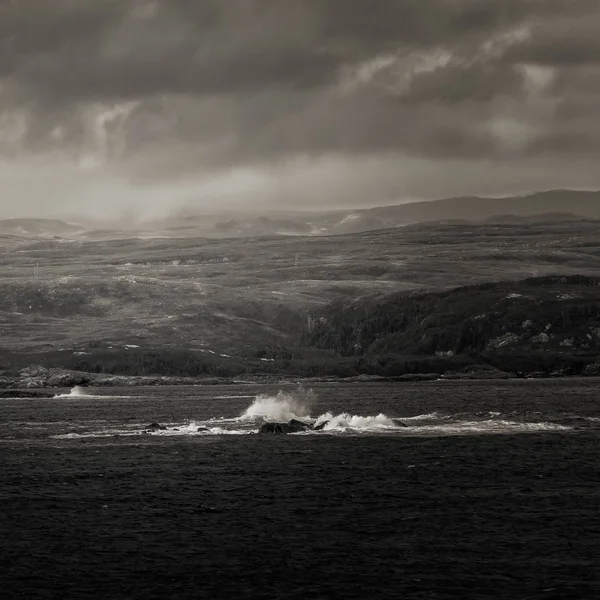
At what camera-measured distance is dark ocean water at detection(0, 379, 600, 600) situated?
57.0m

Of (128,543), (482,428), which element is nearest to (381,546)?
(128,543)

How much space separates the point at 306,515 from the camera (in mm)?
75562

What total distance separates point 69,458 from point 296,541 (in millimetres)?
53006

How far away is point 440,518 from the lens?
240 feet

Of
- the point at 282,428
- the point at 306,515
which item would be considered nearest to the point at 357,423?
the point at 282,428

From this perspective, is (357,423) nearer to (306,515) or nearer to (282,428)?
(282,428)

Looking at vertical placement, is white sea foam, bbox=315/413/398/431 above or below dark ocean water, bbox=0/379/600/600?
below

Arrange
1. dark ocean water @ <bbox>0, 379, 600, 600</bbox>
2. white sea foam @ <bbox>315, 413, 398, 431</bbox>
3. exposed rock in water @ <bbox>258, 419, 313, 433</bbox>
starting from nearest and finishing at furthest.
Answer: dark ocean water @ <bbox>0, 379, 600, 600</bbox>
exposed rock in water @ <bbox>258, 419, 313, 433</bbox>
white sea foam @ <bbox>315, 413, 398, 431</bbox>

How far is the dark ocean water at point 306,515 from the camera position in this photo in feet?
187

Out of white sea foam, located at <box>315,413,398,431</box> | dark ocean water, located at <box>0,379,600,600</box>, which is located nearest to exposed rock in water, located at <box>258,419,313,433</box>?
white sea foam, located at <box>315,413,398,431</box>

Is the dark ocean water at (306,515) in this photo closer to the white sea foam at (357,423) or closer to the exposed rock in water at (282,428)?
the white sea foam at (357,423)

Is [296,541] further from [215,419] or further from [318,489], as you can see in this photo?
[215,419]

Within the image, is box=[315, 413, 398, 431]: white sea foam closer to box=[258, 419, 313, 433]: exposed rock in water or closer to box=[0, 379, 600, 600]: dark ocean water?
box=[258, 419, 313, 433]: exposed rock in water

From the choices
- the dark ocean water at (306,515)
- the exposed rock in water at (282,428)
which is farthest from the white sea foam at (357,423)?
the dark ocean water at (306,515)
